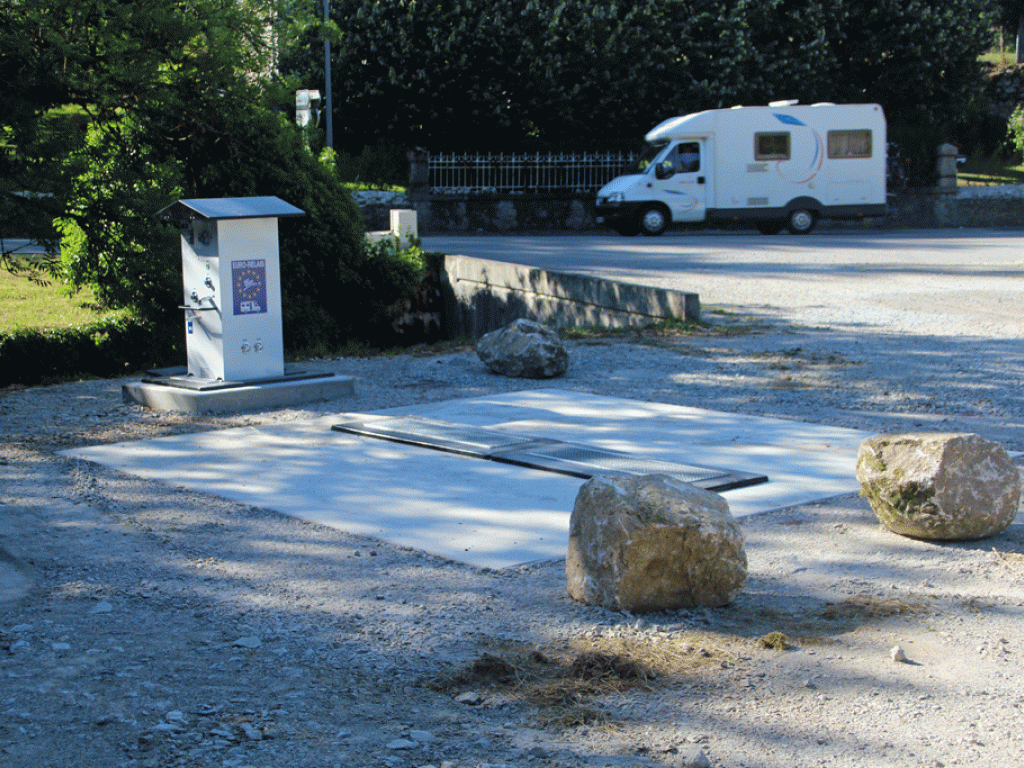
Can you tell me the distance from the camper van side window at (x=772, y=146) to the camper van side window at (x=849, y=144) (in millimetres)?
1126

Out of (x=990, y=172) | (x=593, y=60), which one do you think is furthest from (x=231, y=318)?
(x=990, y=172)

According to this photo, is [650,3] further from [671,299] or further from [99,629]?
[99,629]

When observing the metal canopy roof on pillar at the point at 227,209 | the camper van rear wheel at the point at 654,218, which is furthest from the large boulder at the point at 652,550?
the camper van rear wheel at the point at 654,218

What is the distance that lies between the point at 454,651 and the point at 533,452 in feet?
10.2

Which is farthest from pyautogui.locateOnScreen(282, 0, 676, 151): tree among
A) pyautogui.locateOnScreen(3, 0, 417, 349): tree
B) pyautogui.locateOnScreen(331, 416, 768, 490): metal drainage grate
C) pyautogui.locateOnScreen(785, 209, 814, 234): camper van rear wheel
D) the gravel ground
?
the gravel ground

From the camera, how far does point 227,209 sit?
8898 millimetres

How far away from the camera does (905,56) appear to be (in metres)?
32.4

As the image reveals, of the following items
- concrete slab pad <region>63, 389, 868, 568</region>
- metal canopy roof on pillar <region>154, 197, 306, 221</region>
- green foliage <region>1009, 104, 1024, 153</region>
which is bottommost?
concrete slab pad <region>63, 389, 868, 568</region>

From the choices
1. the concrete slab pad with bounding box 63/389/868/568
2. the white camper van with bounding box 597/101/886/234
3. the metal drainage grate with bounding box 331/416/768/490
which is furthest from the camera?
the white camper van with bounding box 597/101/886/234

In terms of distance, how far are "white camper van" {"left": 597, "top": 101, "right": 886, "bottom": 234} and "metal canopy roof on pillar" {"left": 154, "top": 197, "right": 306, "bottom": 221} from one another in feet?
57.2

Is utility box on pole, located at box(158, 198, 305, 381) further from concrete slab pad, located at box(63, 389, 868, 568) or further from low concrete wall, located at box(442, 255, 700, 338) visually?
low concrete wall, located at box(442, 255, 700, 338)

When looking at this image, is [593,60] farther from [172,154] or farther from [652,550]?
[652,550]

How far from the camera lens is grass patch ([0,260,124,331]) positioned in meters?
13.1

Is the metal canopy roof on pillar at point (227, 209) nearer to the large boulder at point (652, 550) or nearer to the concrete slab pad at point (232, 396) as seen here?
the concrete slab pad at point (232, 396)
